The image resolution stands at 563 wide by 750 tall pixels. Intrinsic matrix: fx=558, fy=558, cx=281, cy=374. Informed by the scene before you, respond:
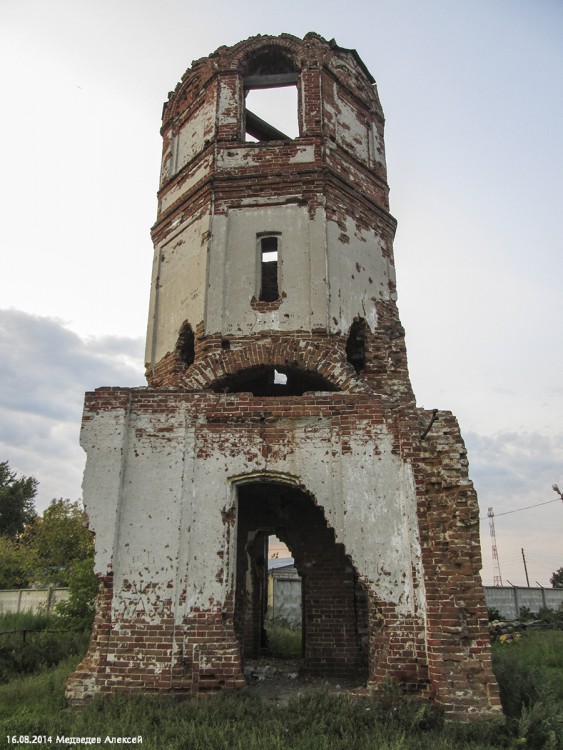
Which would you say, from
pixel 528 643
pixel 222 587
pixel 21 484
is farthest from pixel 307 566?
pixel 21 484

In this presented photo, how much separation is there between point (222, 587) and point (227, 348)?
3.42m

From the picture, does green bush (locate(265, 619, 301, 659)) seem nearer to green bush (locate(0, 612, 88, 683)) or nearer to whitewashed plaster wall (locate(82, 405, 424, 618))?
green bush (locate(0, 612, 88, 683))

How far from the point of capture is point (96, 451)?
7.18m

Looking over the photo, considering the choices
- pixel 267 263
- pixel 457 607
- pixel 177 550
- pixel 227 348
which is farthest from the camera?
pixel 267 263

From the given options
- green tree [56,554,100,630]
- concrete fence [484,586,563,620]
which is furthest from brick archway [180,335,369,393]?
concrete fence [484,586,563,620]

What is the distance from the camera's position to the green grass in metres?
4.99

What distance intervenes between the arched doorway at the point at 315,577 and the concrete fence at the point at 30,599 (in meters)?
9.57

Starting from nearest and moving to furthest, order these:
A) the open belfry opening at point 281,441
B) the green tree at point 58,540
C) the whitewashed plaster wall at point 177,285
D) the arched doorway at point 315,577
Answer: the open belfry opening at point 281,441, the arched doorway at point 315,577, the whitewashed plaster wall at point 177,285, the green tree at point 58,540

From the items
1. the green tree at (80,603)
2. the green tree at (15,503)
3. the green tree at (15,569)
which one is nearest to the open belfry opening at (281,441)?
the green tree at (80,603)

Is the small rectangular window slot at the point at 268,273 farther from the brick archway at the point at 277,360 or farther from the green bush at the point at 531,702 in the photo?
the green bush at the point at 531,702

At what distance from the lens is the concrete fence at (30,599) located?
Result: 17.0 meters

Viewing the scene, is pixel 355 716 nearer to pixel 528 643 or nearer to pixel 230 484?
pixel 230 484

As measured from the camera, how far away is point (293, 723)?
5.43 metres

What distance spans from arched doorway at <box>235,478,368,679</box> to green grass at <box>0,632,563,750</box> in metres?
2.60
